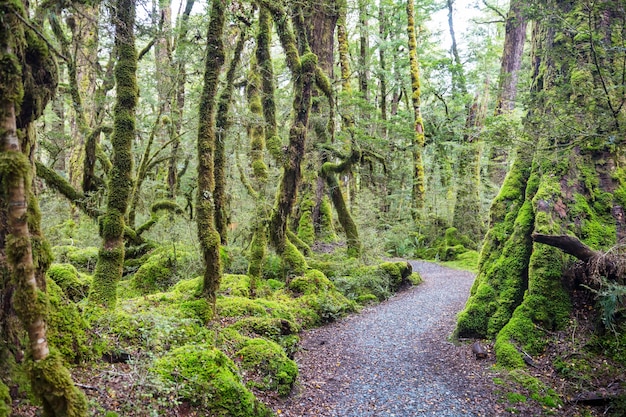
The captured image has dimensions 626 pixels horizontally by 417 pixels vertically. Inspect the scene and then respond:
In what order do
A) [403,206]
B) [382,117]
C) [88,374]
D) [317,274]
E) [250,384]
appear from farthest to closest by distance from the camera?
[403,206] → [382,117] → [317,274] → [250,384] → [88,374]

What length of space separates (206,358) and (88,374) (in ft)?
4.27

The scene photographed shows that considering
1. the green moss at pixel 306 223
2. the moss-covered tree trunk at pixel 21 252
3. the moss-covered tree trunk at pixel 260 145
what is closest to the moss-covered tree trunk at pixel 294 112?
the moss-covered tree trunk at pixel 260 145

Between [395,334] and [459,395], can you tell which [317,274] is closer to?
[395,334]

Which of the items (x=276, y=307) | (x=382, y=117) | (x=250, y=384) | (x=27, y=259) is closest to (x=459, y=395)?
(x=250, y=384)

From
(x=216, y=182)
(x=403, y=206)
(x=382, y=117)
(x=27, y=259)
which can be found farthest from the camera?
(x=403, y=206)

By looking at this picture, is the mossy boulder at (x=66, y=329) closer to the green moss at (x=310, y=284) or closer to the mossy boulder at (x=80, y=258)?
the green moss at (x=310, y=284)

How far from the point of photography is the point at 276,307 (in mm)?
8758

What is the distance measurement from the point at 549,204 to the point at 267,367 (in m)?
5.88

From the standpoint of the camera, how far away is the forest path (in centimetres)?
539

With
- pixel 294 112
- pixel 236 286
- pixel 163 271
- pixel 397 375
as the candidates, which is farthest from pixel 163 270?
pixel 397 375

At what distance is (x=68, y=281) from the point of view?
789 cm

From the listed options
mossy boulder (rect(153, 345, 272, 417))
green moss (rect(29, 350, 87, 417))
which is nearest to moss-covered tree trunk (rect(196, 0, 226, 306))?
mossy boulder (rect(153, 345, 272, 417))

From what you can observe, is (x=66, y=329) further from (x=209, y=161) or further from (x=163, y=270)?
(x=163, y=270)

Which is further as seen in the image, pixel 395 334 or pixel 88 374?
pixel 395 334
